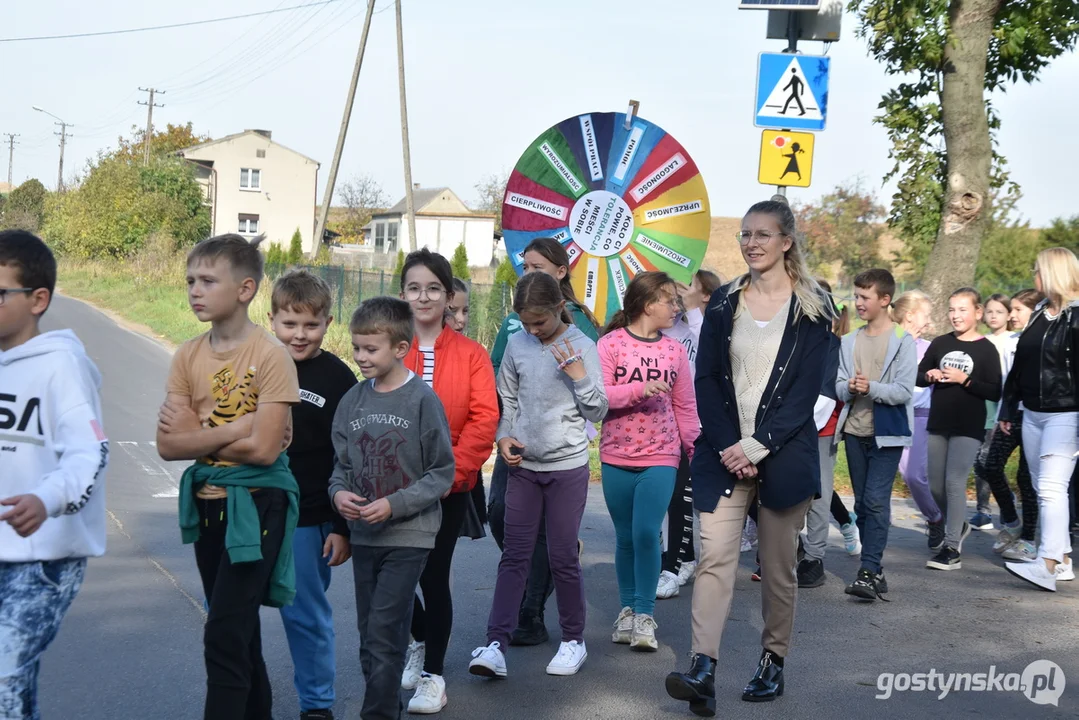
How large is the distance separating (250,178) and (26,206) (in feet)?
57.4

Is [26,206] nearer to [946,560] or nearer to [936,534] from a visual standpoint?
[936,534]

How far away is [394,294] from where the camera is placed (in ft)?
75.6

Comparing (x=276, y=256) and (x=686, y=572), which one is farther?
(x=276, y=256)

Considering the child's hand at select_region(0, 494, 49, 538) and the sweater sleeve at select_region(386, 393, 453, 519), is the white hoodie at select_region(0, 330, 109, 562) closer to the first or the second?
the child's hand at select_region(0, 494, 49, 538)

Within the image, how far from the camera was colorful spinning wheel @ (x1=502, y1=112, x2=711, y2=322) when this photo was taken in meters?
6.17

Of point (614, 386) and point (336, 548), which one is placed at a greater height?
point (614, 386)

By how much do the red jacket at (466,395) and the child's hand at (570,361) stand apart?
32 cm

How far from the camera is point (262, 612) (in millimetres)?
6223

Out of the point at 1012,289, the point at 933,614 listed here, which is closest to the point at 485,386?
the point at 933,614

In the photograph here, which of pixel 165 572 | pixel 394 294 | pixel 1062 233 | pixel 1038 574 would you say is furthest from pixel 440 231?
pixel 1038 574

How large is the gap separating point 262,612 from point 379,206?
104 m

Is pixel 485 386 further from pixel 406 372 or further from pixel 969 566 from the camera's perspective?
pixel 969 566

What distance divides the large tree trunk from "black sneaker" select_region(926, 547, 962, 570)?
5993 mm

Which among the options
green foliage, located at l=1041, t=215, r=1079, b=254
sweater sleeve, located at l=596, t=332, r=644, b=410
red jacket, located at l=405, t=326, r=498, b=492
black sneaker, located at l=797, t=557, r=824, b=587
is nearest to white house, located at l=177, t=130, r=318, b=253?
green foliage, located at l=1041, t=215, r=1079, b=254
